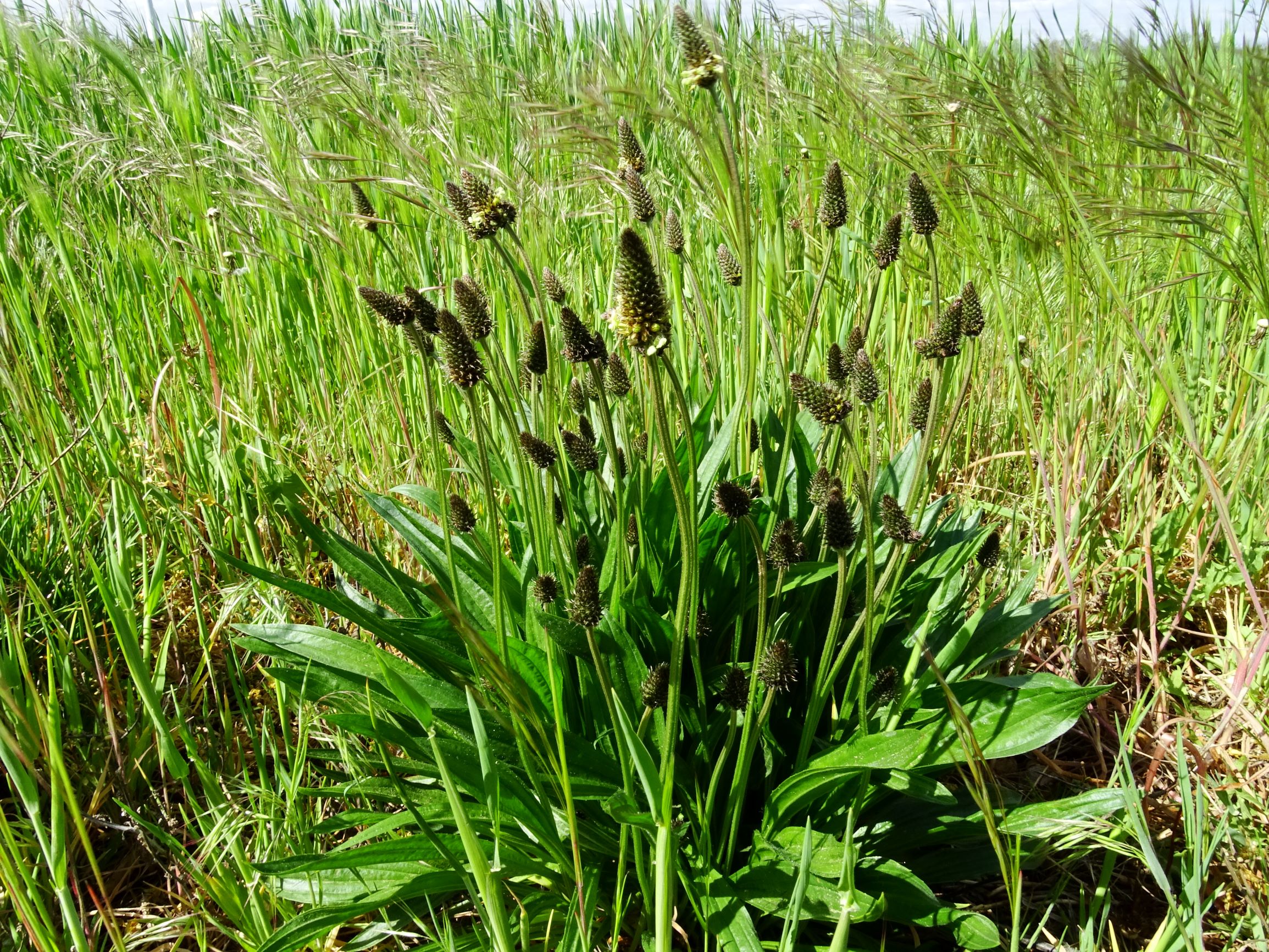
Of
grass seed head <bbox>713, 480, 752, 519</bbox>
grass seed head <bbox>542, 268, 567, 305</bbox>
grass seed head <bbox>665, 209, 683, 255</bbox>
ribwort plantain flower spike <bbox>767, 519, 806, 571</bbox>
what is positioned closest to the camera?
grass seed head <bbox>713, 480, 752, 519</bbox>

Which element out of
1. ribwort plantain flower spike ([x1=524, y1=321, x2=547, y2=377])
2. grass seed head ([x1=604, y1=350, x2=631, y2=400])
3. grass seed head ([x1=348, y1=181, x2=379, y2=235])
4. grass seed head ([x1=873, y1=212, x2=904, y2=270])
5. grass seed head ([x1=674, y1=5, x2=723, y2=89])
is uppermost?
grass seed head ([x1=674, y1=5, x2=723, y2=89])

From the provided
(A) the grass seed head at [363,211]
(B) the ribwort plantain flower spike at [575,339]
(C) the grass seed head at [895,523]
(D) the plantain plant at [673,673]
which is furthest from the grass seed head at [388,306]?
(C) the grass seed head at [895,523]

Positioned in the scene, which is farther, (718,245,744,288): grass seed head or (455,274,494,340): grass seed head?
(718,245,744,288): grass seed head

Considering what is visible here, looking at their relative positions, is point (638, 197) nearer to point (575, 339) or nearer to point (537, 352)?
point (537, 352)

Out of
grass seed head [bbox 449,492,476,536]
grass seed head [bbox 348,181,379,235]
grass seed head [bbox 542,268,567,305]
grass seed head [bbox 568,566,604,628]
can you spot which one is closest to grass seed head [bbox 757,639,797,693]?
grass seed head [bbox 568,566,604,628]

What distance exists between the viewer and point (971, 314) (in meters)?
1.40

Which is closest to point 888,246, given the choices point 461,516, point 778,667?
point 778,667

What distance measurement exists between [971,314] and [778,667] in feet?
2.03

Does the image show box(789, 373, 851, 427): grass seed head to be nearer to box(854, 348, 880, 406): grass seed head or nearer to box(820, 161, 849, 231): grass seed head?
box(854, 348, 880, 406): grass seed head

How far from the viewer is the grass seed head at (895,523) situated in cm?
123

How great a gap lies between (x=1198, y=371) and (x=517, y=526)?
7.19ft

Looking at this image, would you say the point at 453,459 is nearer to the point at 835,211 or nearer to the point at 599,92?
the point at 599,92

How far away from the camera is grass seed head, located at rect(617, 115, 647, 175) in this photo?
1648 millimetres

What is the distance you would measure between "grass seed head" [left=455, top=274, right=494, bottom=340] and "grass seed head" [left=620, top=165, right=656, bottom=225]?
0.35m
